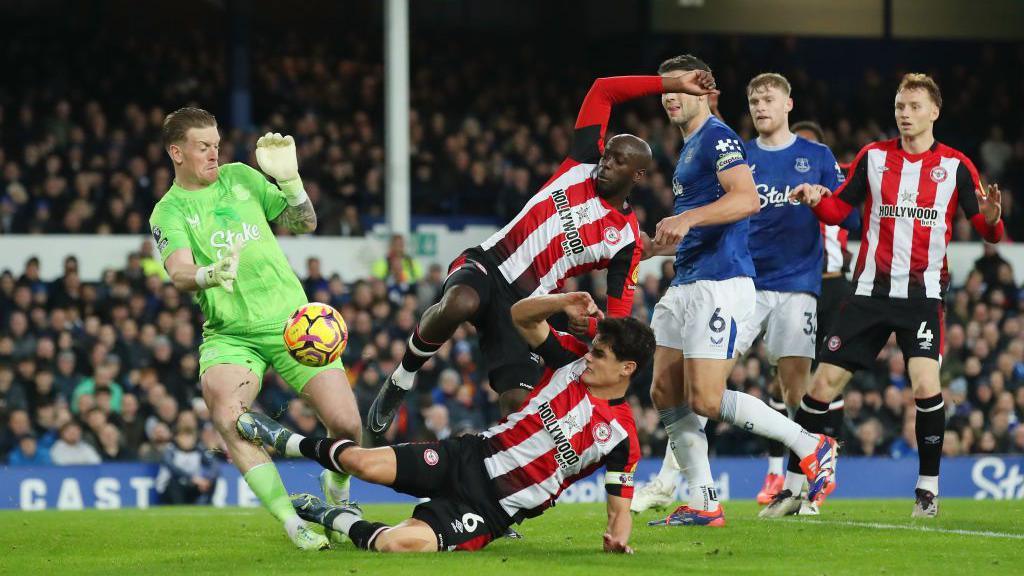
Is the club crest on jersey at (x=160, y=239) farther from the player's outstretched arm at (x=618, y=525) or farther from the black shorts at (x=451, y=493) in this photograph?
the player's outstretched arm at (x=618, y=525)

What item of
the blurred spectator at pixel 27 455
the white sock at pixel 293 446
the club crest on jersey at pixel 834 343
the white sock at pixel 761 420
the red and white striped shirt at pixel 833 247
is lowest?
the blurred spectator at pixel 27 455

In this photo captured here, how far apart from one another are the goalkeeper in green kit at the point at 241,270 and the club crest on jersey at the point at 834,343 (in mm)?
3402

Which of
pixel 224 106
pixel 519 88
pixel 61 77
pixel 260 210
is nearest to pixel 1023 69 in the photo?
pixel 519 88

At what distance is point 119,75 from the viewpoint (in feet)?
75.8

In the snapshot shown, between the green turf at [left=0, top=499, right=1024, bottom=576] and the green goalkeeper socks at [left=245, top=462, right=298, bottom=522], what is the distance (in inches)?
8.1

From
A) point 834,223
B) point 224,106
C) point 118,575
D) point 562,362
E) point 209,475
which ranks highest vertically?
point 224,106

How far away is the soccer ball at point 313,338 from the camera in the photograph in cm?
778

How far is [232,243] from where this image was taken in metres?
8.20

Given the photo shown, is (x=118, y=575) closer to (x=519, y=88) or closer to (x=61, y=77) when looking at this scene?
(x=61, y=77)

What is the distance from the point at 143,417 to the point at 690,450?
27.6 ft

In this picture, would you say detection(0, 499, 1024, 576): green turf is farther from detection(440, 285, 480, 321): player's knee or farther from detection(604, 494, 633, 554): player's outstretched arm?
detection(440, 285, 480, 321): player's knee

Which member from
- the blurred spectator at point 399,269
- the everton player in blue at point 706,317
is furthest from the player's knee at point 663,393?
the blurred spectator at point 399,269

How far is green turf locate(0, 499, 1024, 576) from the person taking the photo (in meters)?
6.80

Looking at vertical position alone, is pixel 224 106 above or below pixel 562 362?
above
